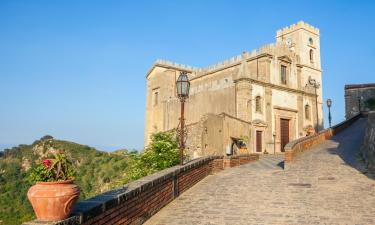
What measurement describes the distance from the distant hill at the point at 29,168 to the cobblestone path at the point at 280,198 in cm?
3522

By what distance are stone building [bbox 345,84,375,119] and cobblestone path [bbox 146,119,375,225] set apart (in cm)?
2681

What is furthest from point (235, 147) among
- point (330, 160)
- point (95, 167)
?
point (95, 167)

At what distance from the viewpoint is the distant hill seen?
176 feet

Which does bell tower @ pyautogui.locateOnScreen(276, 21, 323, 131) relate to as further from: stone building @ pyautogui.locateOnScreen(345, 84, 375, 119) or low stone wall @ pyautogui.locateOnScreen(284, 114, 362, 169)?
low stone wall @ pyautogui.locateOnScreen(284, 114, 362, 169)

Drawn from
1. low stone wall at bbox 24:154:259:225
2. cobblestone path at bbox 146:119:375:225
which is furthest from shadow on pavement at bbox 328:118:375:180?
low stone wall at bbox 24:154:259:225

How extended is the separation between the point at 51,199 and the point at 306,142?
1632 cm

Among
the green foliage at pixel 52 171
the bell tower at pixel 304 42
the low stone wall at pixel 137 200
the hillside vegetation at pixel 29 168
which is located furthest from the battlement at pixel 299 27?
the green foliage at pixel 52 171

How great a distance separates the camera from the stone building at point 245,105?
23594 mm

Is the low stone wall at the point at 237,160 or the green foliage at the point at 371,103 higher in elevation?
the green foliage at the point at 371,103

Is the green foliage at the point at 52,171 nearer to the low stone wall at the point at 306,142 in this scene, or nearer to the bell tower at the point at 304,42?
the low stone wall at the point at 306,142

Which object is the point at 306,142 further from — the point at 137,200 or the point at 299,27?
the point at 299,27

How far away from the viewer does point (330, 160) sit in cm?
1403

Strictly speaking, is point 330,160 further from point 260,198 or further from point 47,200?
point 47,200

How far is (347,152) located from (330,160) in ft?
9.40
